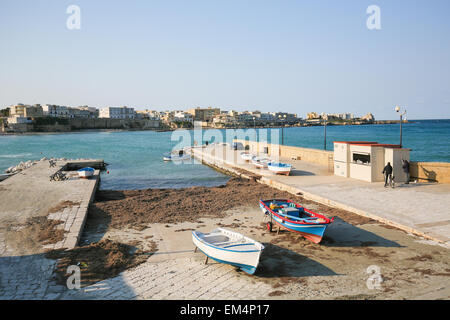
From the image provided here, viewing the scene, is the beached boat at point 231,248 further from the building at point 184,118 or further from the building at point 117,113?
the building at point 117,113

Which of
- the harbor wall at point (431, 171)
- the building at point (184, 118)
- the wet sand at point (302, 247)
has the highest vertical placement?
the building at point (184, 118)

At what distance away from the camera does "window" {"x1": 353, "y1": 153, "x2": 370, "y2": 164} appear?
692 inches

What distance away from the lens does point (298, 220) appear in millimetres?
10469

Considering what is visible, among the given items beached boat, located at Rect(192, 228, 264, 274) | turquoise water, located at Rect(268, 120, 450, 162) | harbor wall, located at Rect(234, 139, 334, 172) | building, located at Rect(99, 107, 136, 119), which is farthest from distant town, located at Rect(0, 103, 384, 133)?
beached boat, located at Rect(192, 228, 264, 274)

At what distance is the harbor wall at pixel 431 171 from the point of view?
16406 mm

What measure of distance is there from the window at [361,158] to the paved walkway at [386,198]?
3.67 ft

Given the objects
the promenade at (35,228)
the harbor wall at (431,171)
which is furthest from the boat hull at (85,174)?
the harbor wall at (431,171)

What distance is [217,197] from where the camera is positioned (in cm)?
1684

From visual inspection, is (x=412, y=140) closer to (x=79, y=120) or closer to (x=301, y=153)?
(x=301, y=153)

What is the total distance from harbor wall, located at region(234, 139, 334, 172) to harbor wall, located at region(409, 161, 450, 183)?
18.4 ft

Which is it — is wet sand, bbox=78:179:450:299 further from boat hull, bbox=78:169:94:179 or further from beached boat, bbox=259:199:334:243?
boat hull, bbox=78:169:94:179

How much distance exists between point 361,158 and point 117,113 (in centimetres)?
18276

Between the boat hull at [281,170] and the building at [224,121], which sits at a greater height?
the building at [224,121]

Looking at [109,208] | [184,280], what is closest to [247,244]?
[184,280]
